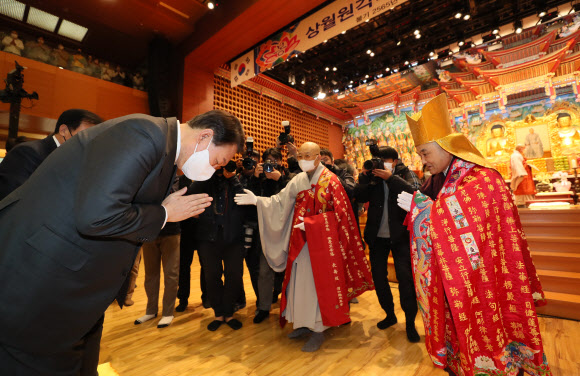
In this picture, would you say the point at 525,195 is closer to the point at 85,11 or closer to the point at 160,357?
the point at 160,357

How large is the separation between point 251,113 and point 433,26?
522cm

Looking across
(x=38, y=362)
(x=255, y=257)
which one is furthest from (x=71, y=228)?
(x=255, y=257)

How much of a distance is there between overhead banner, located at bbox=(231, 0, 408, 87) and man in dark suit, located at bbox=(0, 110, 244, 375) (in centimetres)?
412

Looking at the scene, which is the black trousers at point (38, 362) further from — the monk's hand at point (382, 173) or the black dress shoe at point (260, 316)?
the monk's hand at point (382, 173)

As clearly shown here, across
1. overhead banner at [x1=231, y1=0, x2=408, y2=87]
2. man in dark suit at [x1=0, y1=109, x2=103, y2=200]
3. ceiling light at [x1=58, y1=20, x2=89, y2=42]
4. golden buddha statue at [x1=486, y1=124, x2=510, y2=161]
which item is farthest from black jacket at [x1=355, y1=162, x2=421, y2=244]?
golden buddha statue at [x1=486, y1=124, x2=510, y2=161]

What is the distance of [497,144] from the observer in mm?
10188

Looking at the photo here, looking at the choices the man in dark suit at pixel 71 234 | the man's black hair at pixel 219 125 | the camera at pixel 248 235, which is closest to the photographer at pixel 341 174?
the camera at pixel 248 235

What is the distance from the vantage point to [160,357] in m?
2.01

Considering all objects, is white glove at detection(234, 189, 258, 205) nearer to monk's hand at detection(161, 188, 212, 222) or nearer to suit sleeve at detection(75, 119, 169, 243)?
monk's hand at detection(161, 188, 212, 222)

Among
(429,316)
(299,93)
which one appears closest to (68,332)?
(429,316)

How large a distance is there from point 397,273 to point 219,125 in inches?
78.1

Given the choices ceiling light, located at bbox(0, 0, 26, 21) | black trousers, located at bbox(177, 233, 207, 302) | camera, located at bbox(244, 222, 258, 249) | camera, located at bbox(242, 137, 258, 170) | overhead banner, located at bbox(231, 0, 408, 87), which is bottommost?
black trousers, located at bbox(177, 233, 207, 302)

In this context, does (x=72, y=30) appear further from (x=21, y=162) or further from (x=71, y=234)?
(x=71, y=234)

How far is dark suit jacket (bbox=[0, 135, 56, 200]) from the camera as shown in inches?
48.8
